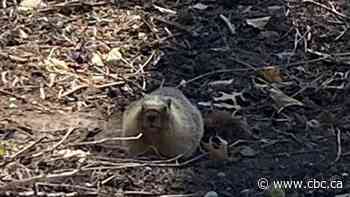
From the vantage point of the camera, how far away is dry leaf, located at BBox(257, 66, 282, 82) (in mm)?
4977

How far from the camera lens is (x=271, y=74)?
5008mm

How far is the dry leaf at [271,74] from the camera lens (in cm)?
498

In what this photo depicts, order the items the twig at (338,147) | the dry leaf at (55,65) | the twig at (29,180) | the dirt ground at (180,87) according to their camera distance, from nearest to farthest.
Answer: the twig at (29,180), the dirt ground at (180,87), the twig at (338,147), the dry leaf at (55,65)

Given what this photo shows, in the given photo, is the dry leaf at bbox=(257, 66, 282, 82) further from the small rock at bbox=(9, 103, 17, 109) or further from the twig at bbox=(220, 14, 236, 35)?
the small rock at bbox=(9, 103, 17, 109)

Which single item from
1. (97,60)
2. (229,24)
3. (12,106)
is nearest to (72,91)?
(12,106)

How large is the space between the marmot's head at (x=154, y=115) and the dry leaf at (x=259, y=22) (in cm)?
170

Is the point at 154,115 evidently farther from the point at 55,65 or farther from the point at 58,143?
the point at 55,65

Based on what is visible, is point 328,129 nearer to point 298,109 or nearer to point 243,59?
point 298,109

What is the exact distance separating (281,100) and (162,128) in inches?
32.6

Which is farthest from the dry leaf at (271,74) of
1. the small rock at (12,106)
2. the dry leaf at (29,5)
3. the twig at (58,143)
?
the dry leaf at (29,5)

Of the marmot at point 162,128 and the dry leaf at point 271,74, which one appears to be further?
the dry leaf at point 271,74

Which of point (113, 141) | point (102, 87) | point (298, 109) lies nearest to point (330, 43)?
point (298, 109)

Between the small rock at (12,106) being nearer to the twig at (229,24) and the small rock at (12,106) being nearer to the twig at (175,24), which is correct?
the twig at (175,24)

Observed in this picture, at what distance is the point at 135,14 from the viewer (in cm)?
589
